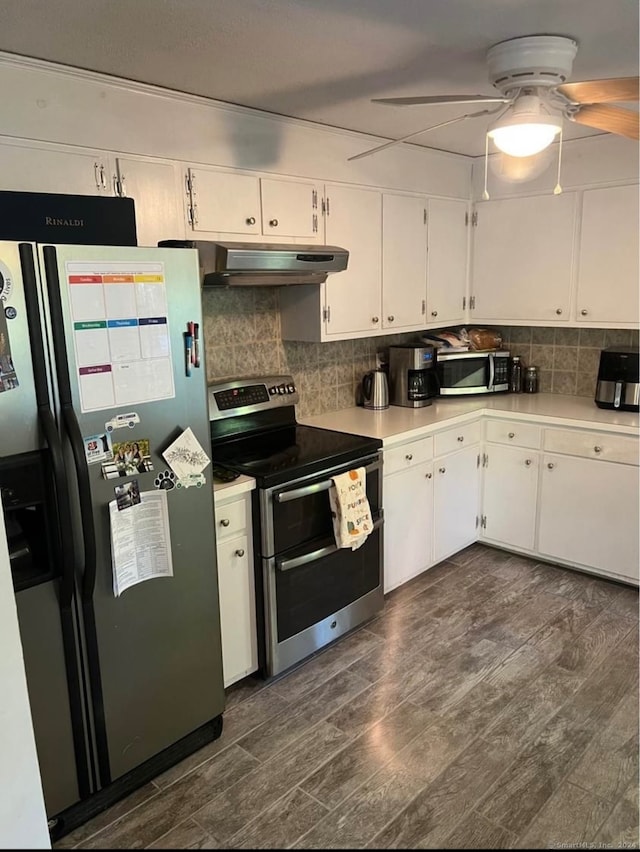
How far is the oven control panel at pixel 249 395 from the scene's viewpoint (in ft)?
9.37

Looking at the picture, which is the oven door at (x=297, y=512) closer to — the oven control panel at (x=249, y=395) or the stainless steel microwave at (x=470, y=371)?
the oven control panel at (x=249, y=395)

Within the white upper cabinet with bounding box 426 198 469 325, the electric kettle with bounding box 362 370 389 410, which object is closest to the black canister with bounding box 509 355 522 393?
the white upper cabinet with bounding box 426 198 469 325

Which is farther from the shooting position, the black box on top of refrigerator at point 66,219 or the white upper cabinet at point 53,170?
the white upper cabinet at point 53,170

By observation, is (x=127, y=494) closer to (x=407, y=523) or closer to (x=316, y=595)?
(x=316, y=595)

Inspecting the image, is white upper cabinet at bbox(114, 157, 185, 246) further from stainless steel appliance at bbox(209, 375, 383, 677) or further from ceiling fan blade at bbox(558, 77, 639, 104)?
ceiling fan blade at bbox(558, 77, 639, 104)

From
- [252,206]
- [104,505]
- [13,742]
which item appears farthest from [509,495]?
[13,742]

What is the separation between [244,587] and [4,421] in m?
1.22

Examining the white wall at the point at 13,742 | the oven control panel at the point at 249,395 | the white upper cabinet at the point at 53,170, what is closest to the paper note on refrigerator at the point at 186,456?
the oven control panel at the point at 249,395

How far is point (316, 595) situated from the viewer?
8.97ft

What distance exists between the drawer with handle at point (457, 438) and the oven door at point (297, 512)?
0.72 m

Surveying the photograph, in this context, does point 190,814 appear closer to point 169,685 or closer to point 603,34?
point 169,685

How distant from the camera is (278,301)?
10.7ft

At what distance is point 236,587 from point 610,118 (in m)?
2.12

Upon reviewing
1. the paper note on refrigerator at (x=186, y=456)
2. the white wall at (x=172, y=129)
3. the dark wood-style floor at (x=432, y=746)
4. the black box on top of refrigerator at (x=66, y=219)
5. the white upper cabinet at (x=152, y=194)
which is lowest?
the dark wood-style floor at (x=432, y=746)
